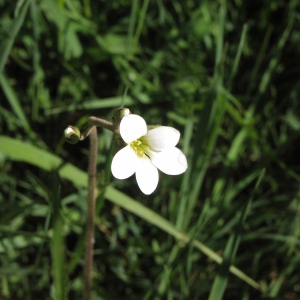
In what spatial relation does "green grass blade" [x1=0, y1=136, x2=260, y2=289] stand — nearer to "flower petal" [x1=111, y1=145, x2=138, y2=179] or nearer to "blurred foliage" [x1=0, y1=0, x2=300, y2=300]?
"blurred foliage" [x1=0, y1=0, x2=300, y2=300]

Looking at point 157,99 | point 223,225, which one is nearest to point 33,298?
point 223,225

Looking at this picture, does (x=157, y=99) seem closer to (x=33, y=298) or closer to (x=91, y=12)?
(x=91, y=12)

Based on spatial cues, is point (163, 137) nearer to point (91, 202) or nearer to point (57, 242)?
point (91, 202)

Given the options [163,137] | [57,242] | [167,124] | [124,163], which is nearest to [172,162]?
[163,137]

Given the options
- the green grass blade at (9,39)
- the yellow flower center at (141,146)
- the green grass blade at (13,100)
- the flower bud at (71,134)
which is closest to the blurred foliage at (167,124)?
the green grass blade at (13,100)

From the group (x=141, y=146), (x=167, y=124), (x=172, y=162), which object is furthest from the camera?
(x=167, y=124)

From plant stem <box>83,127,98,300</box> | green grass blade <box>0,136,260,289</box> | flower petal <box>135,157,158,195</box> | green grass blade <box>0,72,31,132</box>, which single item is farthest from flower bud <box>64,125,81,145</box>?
green grass blade <box>0,72,31,132</box>
